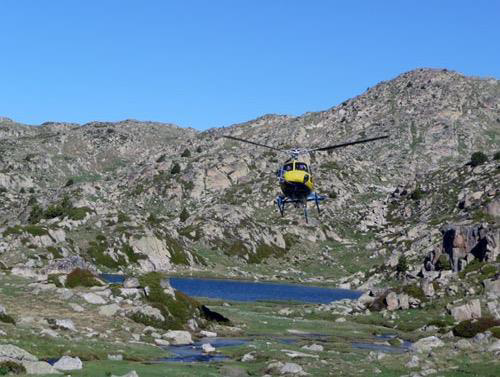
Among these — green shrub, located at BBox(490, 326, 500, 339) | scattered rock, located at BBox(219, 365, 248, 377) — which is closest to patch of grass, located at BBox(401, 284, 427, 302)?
green shrub, located at BBox(490, 326, 500, 339)

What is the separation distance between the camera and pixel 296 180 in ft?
214

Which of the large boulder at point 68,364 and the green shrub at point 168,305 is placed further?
the green shrub at point 168,305

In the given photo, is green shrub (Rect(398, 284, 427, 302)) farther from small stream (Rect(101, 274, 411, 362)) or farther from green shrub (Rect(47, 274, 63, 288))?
green shrub (Rect(47, 274, 63, 288))

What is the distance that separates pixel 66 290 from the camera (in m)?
63.4

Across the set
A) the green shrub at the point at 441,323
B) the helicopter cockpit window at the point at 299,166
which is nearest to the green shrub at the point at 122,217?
the green shrub at the point at 441,323

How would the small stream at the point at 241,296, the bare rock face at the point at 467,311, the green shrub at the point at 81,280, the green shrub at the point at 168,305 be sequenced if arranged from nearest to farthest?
the small stream at the point at 241,296 → the green shrub at the point at 168,305 → the green shrub at the point at 81,280 → the bare rock face at the point at 467,311

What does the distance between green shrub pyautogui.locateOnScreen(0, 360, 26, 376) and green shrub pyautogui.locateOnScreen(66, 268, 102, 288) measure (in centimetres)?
3274

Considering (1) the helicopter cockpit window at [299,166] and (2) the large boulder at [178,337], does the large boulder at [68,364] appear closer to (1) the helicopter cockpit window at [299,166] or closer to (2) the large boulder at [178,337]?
(2) the large boulder at [178,337]

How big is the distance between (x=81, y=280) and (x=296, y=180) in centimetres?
2286

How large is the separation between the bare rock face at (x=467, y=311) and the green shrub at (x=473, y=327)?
35.6ft

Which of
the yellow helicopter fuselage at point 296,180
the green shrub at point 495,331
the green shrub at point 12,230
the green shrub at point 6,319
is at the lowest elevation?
the green shrub at point 495,331

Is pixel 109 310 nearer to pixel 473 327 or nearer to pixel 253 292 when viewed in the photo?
pixel 473 327

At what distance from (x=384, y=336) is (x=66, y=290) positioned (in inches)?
1218

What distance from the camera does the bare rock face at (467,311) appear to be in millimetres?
74875
